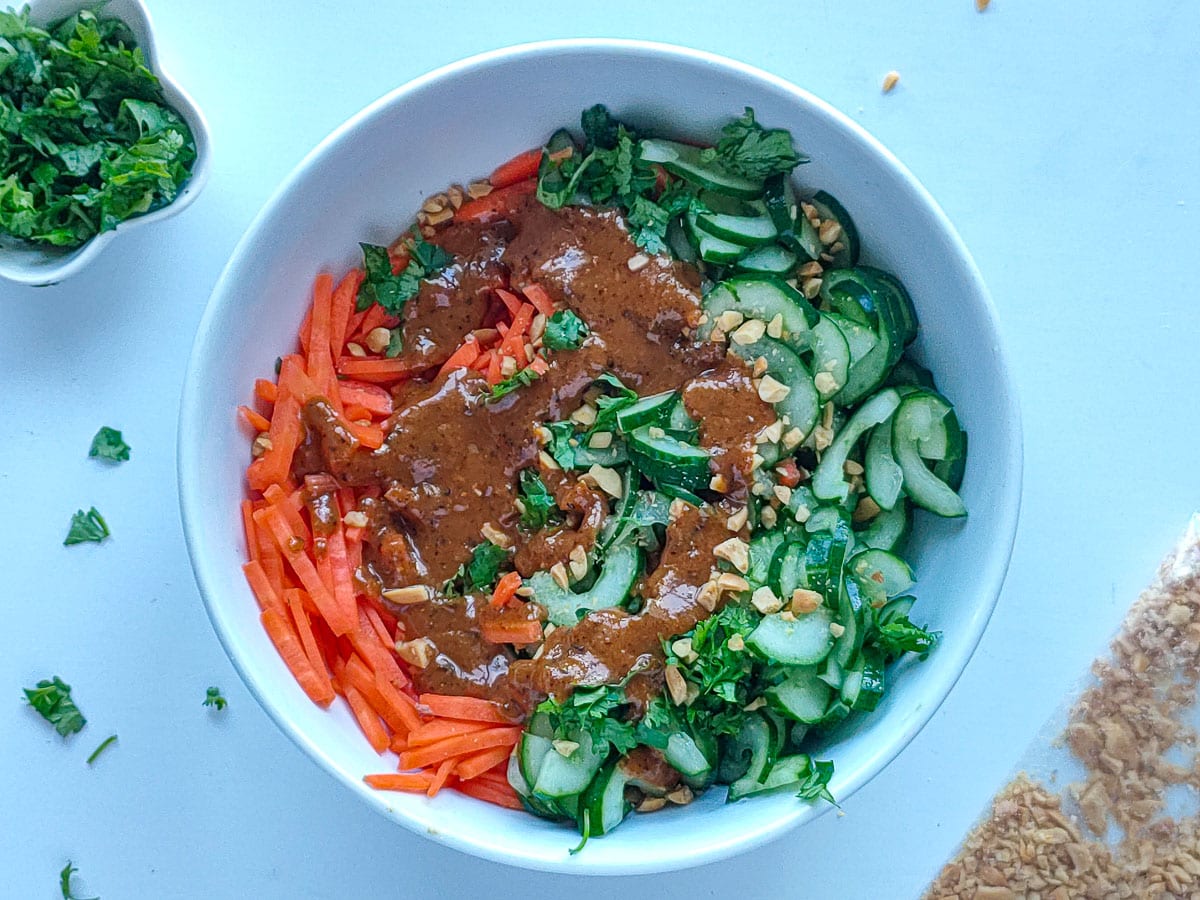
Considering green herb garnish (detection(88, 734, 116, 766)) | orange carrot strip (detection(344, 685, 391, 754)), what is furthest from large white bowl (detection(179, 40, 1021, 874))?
green herb garnish (detection(88, 734, 116, 766))

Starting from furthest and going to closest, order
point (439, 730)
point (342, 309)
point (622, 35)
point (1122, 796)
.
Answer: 1. point (1122, 796)
2. point (622, 35)
3. point (342, 309)
4. point (439, 730)

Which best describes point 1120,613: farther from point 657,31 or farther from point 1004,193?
point 657,31

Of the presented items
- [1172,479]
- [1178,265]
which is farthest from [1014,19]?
[1172,479]

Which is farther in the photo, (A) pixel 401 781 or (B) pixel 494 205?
(B) pixel 494 205

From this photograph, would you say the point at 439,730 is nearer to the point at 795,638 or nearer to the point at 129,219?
the point at 795,638

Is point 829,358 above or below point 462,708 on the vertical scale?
above

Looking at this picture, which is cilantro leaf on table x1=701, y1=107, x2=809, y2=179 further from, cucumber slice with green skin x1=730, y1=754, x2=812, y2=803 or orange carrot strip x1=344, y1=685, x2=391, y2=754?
orange carrot strip x1=344, y1=685, x2=391, y2=754

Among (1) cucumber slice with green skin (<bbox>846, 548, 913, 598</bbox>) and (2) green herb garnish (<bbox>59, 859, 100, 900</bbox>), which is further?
(2) green herb garnish (<bbox>59, 859, 100, 900</bbox>)

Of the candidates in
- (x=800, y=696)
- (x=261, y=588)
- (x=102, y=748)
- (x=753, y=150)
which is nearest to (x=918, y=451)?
(x=800, y=696)
